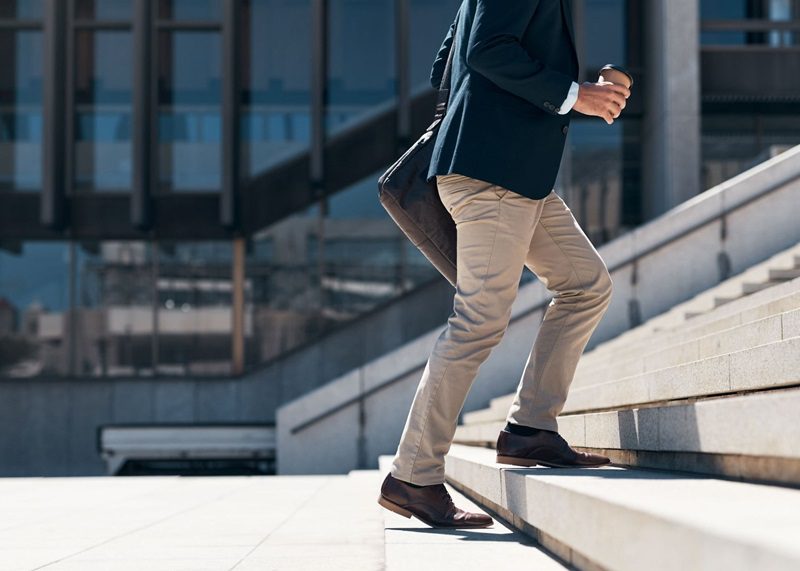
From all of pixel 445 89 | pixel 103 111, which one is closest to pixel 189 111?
pixel 103 111

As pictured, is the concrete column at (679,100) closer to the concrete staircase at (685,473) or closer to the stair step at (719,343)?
the stair step at (719,343)

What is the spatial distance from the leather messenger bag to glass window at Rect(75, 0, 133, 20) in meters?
12.8

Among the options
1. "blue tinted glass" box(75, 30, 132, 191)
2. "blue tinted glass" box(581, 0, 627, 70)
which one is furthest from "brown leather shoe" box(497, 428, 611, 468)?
"blue tinted glass" box(75, 30, 132, 191)

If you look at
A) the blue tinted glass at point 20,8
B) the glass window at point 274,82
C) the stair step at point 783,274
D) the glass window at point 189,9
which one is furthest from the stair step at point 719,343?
the blue tinted glass at point 20,8

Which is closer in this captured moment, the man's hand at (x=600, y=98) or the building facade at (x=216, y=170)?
the man's hand at (x=600, y=98)

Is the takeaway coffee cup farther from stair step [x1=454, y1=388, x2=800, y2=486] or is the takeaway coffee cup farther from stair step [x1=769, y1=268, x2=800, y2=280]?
stair step [x1=769, y1=268, x2=800, y2=280]

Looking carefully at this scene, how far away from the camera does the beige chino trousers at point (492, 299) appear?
3.32m

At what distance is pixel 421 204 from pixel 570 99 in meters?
0.63

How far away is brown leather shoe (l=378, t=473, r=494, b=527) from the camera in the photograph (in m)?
3.45

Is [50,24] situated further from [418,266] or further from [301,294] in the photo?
[418,266]

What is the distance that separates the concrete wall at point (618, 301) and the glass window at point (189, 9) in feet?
22.8

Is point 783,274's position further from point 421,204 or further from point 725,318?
point 421,204


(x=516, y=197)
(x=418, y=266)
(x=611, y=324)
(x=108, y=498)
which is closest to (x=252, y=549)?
(x=516, y=197)

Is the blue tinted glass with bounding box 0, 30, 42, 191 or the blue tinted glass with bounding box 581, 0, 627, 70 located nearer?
the blue tinted glass with bounding box 581, 0, 627, 70
